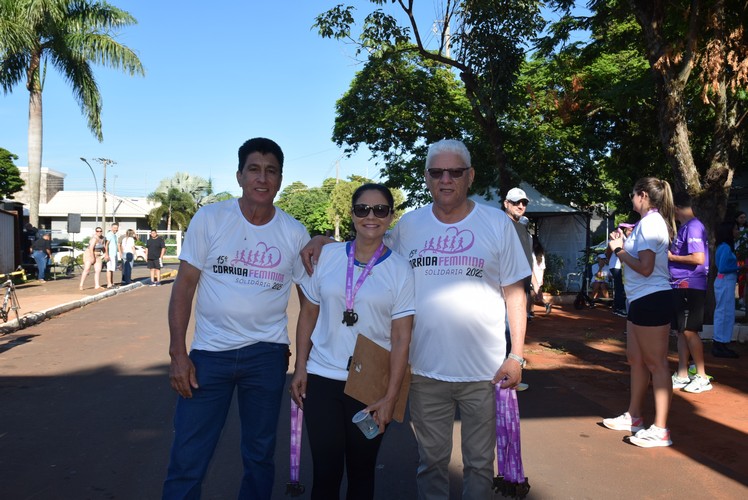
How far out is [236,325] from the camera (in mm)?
2990

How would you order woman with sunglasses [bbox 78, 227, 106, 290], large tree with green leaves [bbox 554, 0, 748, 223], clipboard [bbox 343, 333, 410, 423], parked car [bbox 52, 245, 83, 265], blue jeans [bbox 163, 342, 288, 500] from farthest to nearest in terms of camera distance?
parked car [bbox 52, 245, 83, 265], woman with sunglasses [bbox 78, 227, 106, 290], large tree with green leaves [bbox 554, 0, 748, 223], blue jeans [bbox 163, 342, 288, 500], clipboard [bbox 343, 333, 410, 423]

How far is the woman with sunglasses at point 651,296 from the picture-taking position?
4547 mm

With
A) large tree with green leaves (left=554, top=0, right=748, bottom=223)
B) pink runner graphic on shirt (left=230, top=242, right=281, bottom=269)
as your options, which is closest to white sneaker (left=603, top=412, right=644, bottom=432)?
pink runner graphic on shirt (left=230, top=242, right=281, bottom=269)

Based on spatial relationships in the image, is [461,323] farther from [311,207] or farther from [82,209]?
[311,207]

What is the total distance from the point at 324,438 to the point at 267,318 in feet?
2.12

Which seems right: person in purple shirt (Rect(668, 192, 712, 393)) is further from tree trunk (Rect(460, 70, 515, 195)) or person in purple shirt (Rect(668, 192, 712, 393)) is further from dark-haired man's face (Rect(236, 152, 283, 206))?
tree trunk (Rect(460, 70, 515, 195))

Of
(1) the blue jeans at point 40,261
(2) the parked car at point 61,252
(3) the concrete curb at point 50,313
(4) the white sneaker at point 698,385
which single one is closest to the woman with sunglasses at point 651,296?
(4) the white sneaker at point 698,385

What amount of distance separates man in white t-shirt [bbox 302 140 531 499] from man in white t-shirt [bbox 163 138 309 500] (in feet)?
0.87

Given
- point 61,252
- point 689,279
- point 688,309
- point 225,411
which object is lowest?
point 61,252

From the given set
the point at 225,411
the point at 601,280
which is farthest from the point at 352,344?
the point at 601,280

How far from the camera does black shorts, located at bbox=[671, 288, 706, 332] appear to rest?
20.1ft

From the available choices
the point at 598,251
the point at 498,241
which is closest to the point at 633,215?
the point at 598,251

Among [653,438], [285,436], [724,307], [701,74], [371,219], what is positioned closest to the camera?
[371,219]

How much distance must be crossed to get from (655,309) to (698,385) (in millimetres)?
2404
